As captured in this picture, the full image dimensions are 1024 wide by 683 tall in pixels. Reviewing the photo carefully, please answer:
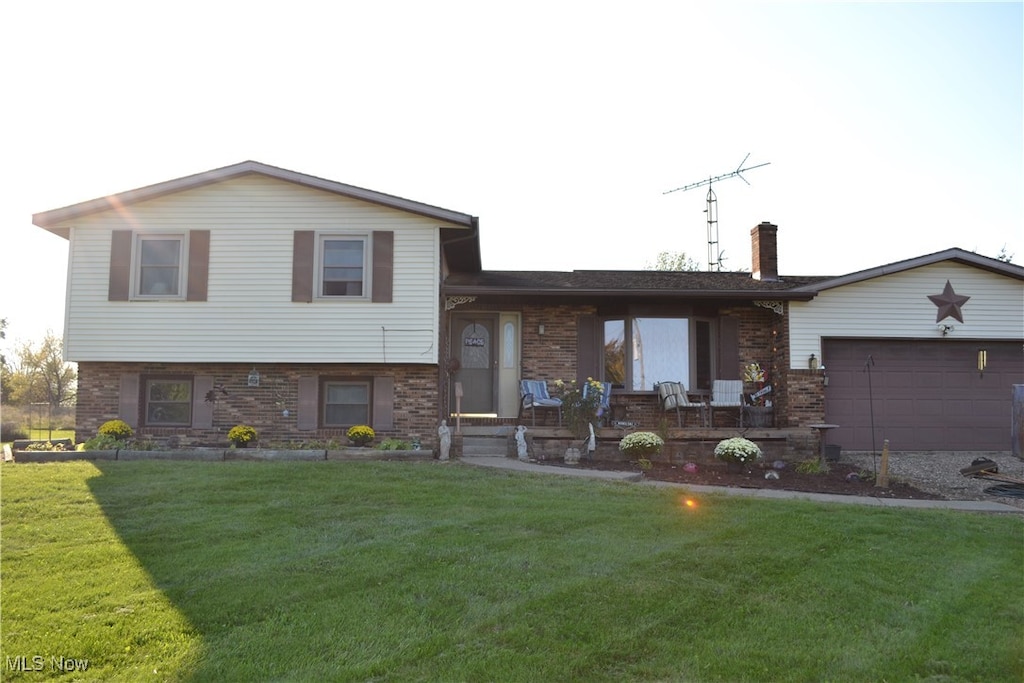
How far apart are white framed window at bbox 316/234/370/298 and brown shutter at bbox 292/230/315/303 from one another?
151 millimetres

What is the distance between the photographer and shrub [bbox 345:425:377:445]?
11.9m

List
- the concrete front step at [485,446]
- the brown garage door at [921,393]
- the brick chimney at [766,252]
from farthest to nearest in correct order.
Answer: the brick chimney at [766,252] < the brown garage door at [921,393] < the concrete front step at [485,446]

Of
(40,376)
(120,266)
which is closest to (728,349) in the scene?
(120,266)

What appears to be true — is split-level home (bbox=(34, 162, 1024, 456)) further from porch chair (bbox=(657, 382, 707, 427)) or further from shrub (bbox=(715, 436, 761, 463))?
shrub (bbox=(715, 436, 761, 463))

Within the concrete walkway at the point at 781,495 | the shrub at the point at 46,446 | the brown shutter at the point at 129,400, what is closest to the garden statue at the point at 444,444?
the concrete walkway at the point at 781,495

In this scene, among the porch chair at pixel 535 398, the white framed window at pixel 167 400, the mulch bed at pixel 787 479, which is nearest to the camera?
the mulch bed at pixel 787 479

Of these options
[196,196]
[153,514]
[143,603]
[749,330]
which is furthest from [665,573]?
[196,196]

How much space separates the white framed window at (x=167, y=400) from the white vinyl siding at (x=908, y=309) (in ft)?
34.4

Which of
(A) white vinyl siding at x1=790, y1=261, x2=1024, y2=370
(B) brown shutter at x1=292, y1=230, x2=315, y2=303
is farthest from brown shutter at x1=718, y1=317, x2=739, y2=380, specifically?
(B) brown shutter at x1=292, y1=230, x2=315, y2=303

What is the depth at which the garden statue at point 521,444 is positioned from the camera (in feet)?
37.4

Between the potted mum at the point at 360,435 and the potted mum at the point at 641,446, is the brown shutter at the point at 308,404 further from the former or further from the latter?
the potted mum at the point at 641,446

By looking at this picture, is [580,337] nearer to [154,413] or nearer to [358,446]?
[358,446]

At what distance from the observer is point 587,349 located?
13.8m

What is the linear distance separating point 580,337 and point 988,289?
7377 mm
